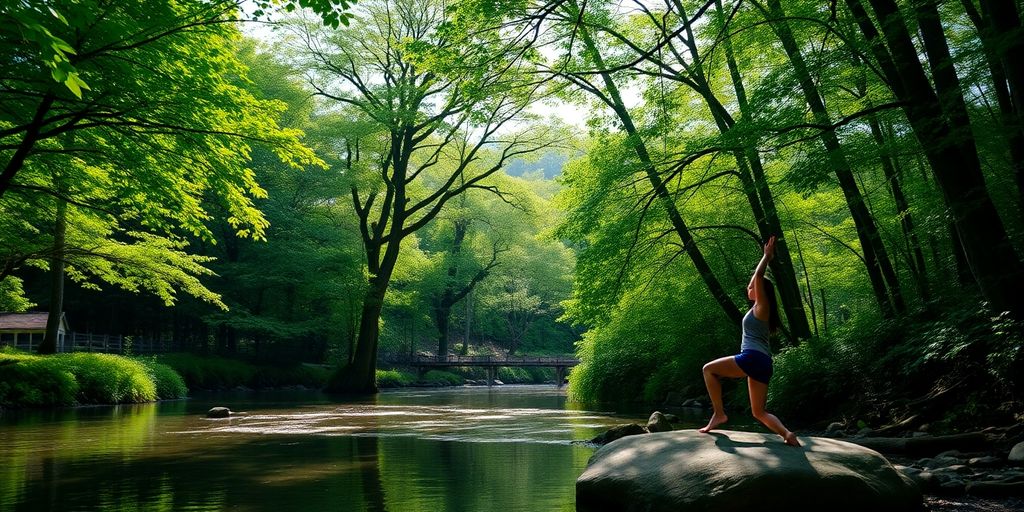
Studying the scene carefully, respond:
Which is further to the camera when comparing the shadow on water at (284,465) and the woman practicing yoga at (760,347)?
the shadow on water at (284,465)

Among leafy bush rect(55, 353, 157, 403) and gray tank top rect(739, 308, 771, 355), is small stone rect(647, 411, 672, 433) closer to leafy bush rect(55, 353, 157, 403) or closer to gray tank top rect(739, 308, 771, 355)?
gray tank top rect(739, 308, 771, 355)

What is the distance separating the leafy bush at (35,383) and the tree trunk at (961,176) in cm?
2107

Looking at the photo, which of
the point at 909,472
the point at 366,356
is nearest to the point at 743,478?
the point at 909,472

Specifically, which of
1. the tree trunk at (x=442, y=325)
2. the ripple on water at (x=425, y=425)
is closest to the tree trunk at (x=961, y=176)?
the ripple on water at (x=425, y=425)

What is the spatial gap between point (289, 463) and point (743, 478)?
233 inches

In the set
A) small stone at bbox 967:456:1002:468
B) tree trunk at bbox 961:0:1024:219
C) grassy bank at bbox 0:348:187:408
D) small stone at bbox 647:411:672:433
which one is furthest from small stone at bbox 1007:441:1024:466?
grassy bank at bbox 0:348:187:408

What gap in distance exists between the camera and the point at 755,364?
6.07 m

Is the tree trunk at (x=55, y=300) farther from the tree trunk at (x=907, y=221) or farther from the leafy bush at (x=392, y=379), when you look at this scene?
the tree trunk at (x=907, y=221)

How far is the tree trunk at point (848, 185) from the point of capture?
1087 cm

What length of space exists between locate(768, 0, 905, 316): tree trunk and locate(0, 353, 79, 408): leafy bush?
1991 centimetres

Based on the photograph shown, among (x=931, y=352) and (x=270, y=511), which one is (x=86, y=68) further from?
(x=931, y=352)

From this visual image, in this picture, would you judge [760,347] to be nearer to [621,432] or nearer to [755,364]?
[755,364]

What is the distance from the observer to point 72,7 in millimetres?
8242

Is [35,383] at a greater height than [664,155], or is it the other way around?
[664,155]
